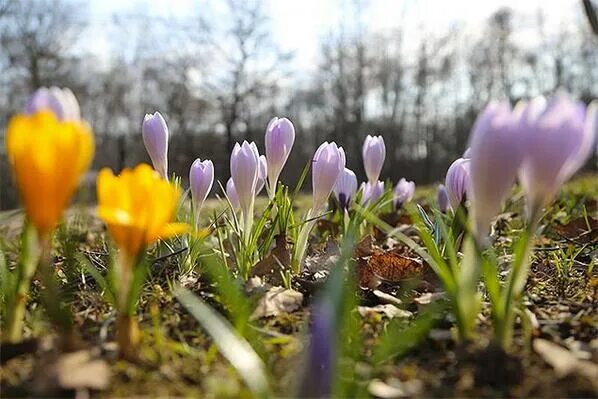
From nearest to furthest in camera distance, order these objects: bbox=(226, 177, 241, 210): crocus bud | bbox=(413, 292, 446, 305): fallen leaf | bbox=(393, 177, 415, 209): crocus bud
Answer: bbox=(413, 292, 446, 305): fallen leaf, bbox=(226, 177, 241, 210): crocus bud, bbox=(393, 177, 415, 209): crocus bud

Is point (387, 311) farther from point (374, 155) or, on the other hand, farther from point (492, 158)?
point (374, 155)

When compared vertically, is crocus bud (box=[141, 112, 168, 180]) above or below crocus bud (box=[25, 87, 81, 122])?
below

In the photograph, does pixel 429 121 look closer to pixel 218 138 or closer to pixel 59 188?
pixel 218 138

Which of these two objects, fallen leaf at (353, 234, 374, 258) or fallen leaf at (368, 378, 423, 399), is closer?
fallen leaf at (368, 378, 423, 399)

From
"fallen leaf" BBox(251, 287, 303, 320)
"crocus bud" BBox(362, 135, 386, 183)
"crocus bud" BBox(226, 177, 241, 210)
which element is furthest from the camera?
"crocus bud" BBox(362, 135, 386, 183)

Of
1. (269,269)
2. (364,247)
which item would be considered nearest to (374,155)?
(364,247)

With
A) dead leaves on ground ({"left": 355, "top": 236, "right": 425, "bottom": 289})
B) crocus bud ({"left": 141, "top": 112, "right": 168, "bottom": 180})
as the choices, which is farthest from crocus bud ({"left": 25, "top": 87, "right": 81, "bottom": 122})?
dead leaves on ground ({"left": 355, "top": 236, "right": 425, "bottom": 289})

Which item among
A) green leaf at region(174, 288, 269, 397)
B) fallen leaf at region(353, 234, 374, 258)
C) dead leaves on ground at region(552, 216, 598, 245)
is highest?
green leaf at region(174, 288, 269, 397)

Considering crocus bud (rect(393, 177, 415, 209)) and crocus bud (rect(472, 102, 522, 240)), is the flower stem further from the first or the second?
crocus bud (rect(393, 177, 415, 209))

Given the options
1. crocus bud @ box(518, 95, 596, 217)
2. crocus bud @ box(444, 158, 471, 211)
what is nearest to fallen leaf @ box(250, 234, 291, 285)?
crocus bud @ box(444, 158, 471, 211)
